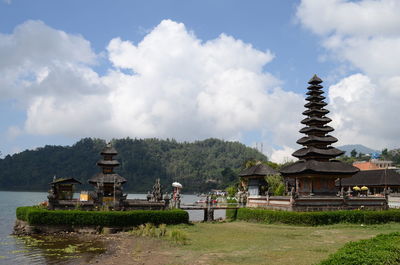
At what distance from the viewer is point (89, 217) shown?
120ft

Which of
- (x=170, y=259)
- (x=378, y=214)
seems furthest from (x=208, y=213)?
(x=170, y=259)

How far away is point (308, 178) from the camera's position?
46.4 metres

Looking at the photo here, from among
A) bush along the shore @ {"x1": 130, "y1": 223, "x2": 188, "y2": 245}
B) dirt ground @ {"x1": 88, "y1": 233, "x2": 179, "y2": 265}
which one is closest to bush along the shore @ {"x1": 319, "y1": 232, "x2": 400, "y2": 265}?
dirt ground @ {"x1": 88, "y1": 233, "x2": 179, "y2": 265}

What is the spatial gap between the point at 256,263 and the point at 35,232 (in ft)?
76.1

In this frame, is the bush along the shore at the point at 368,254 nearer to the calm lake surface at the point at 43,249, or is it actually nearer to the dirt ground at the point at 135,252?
the dirt ground at the point at 135,252

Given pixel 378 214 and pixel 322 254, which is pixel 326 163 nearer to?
pixel 378 214

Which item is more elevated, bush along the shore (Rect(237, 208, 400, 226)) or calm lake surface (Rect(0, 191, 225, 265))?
bush along the shore (Rect(237, 208, 400, 226))

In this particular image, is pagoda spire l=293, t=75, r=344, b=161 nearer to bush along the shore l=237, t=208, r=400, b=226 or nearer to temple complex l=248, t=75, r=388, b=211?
temple complex l=248, t=75, r=388, b=211

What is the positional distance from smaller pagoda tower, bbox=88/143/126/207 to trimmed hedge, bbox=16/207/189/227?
134 inches

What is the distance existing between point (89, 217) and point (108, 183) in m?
9.18

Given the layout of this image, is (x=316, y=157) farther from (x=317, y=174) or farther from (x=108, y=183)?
(x=108, y=183)

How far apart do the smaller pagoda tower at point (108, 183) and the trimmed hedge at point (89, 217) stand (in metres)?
3.40

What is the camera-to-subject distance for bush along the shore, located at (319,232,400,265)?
545 inches

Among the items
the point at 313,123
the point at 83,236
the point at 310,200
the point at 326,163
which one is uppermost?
the point at 313,123
